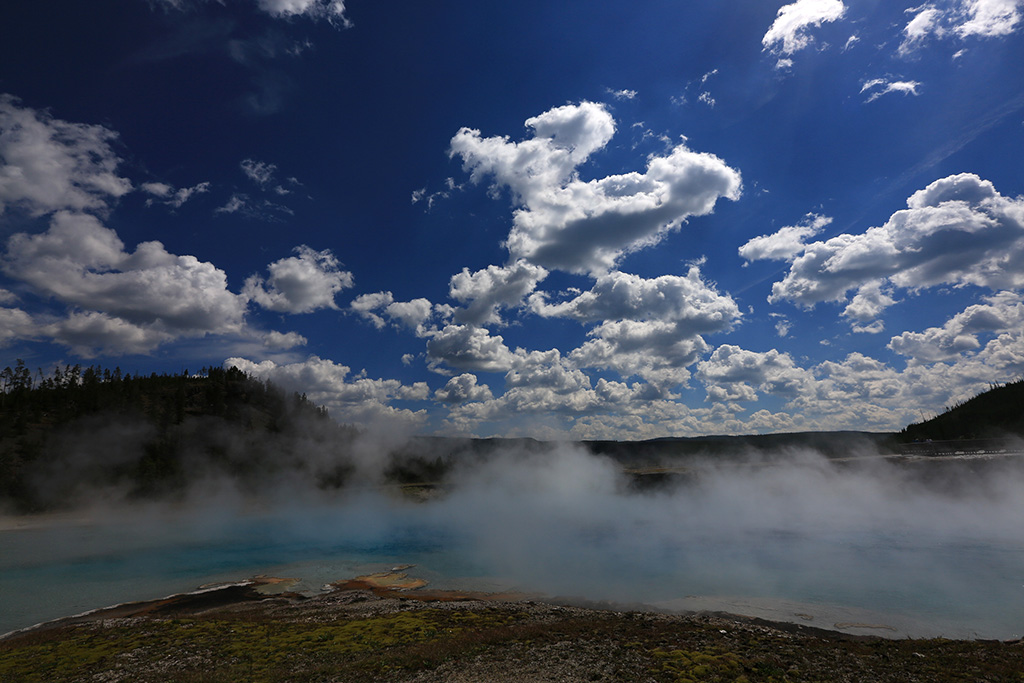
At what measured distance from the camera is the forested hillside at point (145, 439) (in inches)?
3553

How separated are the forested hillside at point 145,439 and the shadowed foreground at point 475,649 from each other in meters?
92.4

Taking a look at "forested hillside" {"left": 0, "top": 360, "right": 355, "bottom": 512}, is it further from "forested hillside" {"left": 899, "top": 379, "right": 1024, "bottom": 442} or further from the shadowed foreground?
"forested hillside" {"left": 899, "top": 379, "right": 1024, "bottom": 442}

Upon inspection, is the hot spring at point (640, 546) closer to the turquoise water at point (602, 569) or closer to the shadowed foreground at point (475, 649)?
the turquoise water at point (602, 569)

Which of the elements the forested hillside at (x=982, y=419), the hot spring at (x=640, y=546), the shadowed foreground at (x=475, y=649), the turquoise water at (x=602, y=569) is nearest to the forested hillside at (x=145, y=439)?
the hot spring at (x=640, y=546)

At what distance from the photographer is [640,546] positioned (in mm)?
45625

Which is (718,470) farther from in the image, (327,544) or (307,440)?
(307,440)

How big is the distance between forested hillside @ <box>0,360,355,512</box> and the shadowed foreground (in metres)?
92.4

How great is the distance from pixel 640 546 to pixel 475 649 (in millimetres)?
33523

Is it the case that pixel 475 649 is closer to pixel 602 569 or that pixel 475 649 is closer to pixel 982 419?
pixel 602 569

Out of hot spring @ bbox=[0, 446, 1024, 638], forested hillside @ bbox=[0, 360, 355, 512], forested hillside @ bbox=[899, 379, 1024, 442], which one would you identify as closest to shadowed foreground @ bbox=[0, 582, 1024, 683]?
hot spring @ bbox=[0, 446, 1024, 638]

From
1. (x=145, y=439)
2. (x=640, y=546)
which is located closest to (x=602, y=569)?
(x=640, y=546)

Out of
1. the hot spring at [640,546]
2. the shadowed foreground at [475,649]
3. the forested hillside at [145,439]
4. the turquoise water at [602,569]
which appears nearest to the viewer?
the shadowed foreground at [475,649]

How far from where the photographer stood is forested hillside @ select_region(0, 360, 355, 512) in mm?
90250

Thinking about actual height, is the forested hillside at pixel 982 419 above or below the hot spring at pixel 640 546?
above
